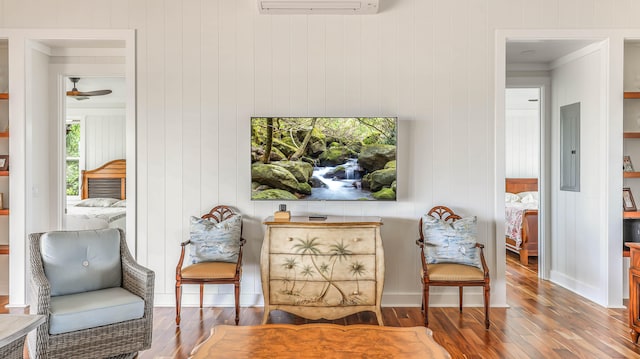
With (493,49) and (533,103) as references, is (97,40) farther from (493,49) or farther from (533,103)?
(533,103)

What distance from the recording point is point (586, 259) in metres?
4.31

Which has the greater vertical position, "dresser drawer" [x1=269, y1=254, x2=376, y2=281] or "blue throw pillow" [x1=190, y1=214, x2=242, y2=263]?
"blue throw pillow" [x1=190, y1=214, x2=242, y2=263]

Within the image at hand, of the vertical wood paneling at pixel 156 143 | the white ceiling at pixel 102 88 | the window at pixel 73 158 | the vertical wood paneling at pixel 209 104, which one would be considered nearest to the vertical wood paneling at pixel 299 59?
the vertical wood paneling at pixel 209 104

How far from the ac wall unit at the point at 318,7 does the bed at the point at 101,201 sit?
→ 3.18 metres

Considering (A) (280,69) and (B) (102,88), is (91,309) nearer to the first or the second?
(A) (280,69)

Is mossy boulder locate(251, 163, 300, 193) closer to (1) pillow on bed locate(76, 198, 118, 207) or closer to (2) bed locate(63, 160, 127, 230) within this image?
(2) bed locate(63, 160, 127, 230)

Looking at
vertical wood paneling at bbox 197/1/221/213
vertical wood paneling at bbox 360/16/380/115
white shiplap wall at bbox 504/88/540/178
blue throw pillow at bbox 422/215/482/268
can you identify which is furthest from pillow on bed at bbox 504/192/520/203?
vertical wood paneling at bbox 197/1/221/213

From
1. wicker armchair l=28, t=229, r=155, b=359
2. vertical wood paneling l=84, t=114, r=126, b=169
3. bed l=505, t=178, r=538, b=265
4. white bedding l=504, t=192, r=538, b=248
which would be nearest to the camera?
wicker armchair l=28, t=229, r=155, b=359

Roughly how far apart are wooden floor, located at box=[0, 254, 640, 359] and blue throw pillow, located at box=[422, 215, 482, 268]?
1.69ft

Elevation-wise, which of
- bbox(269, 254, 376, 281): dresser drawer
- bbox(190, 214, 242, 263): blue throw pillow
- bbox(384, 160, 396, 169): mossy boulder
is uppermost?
bbox(384, 160, 396, 169): mossy boulder

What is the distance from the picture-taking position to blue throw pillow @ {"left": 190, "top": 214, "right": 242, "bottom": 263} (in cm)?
366

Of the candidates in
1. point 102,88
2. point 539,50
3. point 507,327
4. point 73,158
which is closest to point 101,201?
point 73,158

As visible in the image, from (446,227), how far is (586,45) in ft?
7.76

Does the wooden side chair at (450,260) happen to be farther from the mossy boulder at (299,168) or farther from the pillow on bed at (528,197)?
the pillow on bed at (528,197)
